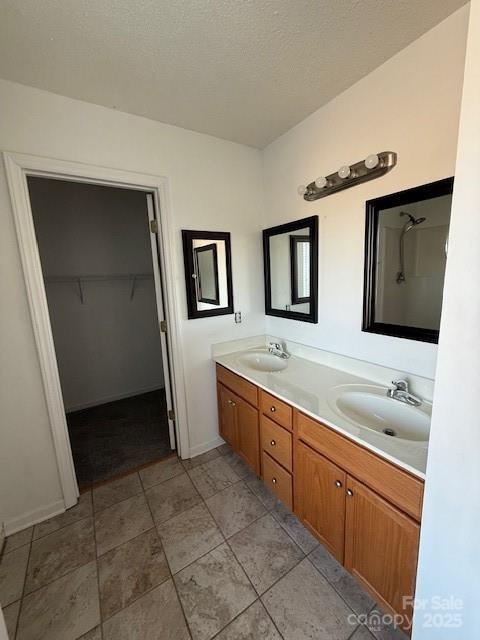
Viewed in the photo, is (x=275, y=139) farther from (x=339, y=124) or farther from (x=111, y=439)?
(x=111, y=439)

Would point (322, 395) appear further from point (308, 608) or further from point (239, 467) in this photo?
point (239, 467)

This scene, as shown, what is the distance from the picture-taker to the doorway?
2.64 meters

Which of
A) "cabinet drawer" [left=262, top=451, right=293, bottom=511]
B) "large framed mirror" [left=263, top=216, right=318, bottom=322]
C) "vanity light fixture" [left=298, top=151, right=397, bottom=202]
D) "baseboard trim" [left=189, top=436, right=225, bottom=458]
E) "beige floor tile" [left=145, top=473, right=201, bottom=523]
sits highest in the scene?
"vanity light fixture" [left=298, top=151, right=397, bottom=202]

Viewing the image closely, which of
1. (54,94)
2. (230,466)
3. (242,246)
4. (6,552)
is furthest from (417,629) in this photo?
(54,94)

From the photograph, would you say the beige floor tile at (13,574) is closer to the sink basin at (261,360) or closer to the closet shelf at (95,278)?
the sink basin at (261,360)

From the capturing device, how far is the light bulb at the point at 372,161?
4.33 feet

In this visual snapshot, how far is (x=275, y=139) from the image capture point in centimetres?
202

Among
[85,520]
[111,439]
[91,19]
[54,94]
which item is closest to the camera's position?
[91,19]

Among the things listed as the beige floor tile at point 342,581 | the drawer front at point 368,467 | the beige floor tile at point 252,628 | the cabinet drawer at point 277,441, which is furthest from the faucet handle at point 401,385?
the beige floor tile at point 252,628

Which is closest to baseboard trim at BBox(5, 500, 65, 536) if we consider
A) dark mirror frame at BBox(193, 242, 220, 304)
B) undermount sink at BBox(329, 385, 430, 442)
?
dark mirror frame at BBox(193, 242, 220, 304)

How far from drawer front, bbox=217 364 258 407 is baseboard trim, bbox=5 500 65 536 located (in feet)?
4.26

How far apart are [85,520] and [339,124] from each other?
9.35ft

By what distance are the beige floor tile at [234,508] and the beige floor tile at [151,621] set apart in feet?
1.32

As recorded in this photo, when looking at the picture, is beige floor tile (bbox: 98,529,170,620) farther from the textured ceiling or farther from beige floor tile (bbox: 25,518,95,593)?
the textured ceiling
